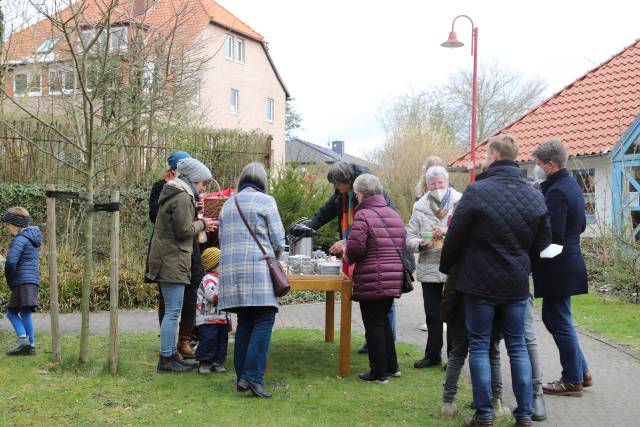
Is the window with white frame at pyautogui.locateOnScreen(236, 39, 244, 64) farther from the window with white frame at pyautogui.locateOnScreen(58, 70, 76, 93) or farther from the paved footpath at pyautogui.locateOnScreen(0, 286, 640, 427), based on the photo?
the paved footpath at pyautogui.locateOnScreen(0, 286, 640, 427)

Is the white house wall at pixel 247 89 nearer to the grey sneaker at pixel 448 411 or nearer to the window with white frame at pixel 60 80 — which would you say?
the window with white frame at pixel 60 80

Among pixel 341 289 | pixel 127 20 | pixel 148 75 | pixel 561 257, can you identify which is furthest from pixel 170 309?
pixel 148 75

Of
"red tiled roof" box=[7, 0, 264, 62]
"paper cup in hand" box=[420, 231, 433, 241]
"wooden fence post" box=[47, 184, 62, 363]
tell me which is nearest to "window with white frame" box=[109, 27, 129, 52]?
"red tiled roof" box=[7, 0, 264, 62]

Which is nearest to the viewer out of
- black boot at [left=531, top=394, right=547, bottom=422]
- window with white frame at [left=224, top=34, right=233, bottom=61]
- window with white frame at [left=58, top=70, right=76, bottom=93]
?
black boot at [left=531, top=394, right=547, bottom=422]

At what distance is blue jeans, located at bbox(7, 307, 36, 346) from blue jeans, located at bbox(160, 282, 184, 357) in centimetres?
170

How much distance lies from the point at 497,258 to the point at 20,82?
1488 centimetres

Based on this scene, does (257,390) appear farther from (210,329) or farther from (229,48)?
(229,48)

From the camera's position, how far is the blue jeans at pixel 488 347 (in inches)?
189

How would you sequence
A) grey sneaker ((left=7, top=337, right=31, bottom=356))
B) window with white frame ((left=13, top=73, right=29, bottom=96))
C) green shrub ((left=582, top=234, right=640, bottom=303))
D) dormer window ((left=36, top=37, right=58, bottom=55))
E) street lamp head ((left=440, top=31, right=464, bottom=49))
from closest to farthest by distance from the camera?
grey sneaker ((left=7, top=337, right=31, bottom=356)) → green shrub ((left=582, top=234, right=640, bottom=303)) → dormer window ((left=36, top=37, right=58, bottom=55)) → window with white frame ((left=13, top=73, right=29, bottom=96)) → street lamp head ((left=440, top=31, right=464, bottom=49))

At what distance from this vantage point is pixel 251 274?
554 cm

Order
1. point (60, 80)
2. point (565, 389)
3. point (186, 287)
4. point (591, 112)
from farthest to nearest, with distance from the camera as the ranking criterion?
1. point (591, 112)
2. point (60, 80)
3. point (186, 287)
4. point (565, 389)

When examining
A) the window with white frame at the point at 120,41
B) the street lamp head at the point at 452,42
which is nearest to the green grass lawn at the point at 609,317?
the street lamp head at the point at 452,42

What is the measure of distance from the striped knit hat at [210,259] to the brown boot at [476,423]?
286 centimetres

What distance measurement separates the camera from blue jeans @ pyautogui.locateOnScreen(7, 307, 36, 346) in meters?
6.98
